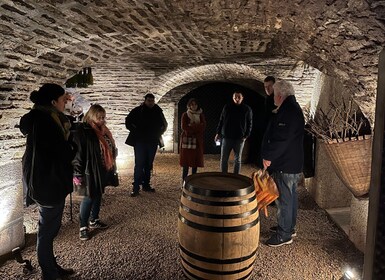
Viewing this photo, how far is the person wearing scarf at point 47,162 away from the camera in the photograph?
7.83 feet

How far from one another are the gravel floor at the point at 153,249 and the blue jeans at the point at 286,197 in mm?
284

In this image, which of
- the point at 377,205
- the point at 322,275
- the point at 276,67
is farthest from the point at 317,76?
the point at 377,205

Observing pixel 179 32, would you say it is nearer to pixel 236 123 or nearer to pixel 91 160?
pixel 91 160

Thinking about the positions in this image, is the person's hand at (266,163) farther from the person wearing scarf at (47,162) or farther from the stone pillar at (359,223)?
the person wearing scarf at (47,162)

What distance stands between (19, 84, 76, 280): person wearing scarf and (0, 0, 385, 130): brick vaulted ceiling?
650 millimetres

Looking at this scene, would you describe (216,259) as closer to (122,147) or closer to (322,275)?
(322,275)

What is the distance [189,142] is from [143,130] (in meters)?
0.83

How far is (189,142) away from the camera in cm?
536

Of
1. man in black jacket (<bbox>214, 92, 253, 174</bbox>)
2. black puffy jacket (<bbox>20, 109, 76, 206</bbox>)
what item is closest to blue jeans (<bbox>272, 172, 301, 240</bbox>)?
black puffy jacket (<bbox>20, 109, 76, 206</bbox>)

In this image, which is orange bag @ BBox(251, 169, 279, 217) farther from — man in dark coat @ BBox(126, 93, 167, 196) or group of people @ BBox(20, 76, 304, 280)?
man in dark coat @ BBox(126, 93, 167, 196)

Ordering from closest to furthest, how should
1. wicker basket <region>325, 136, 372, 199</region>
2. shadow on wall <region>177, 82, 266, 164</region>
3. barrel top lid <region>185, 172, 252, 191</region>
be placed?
barrel top lid <region>185, 172, 252, 191</region> < wicker basket <region>325, 136, 372, 199</region> < shadow on wall <region>177, 82, 266, 164</region>

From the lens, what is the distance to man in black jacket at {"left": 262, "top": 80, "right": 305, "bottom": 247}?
10.1 ft

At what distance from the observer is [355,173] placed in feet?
8.86

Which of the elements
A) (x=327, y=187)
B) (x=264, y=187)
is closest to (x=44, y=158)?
(x=264, y=187)
